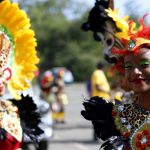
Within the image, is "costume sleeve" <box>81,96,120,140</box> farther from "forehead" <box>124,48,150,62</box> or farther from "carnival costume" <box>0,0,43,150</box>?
"carnival costume" <box>0,0,43,150</box>

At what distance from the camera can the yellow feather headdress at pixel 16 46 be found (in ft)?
15.9

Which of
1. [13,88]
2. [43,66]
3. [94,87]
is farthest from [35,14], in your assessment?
[13,88]

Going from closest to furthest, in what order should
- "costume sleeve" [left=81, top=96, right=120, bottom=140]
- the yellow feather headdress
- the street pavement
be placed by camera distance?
"costume sleeve" [left=81, top=96, right=120, bottom=140]
the yellow feather headdress
the street pavement

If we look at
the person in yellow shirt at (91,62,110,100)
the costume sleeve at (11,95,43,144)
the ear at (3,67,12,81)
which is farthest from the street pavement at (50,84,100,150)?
the ear at (3,67,12,81)

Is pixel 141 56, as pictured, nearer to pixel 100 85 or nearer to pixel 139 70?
pixel 139 70

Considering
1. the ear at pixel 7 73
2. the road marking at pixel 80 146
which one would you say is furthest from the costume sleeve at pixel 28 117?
the road marking at pixel 80 146

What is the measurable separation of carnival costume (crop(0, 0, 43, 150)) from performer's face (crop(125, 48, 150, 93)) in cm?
132

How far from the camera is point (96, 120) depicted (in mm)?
4086

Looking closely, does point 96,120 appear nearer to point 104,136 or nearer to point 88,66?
point 104,136

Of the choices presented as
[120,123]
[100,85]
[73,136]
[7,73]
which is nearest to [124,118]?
[120,123]

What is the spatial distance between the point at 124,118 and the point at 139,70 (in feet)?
1.14

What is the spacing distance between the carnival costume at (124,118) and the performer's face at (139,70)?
41 millimetres

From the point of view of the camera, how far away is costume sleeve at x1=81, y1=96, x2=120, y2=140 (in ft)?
13.3

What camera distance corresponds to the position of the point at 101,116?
408 cm
